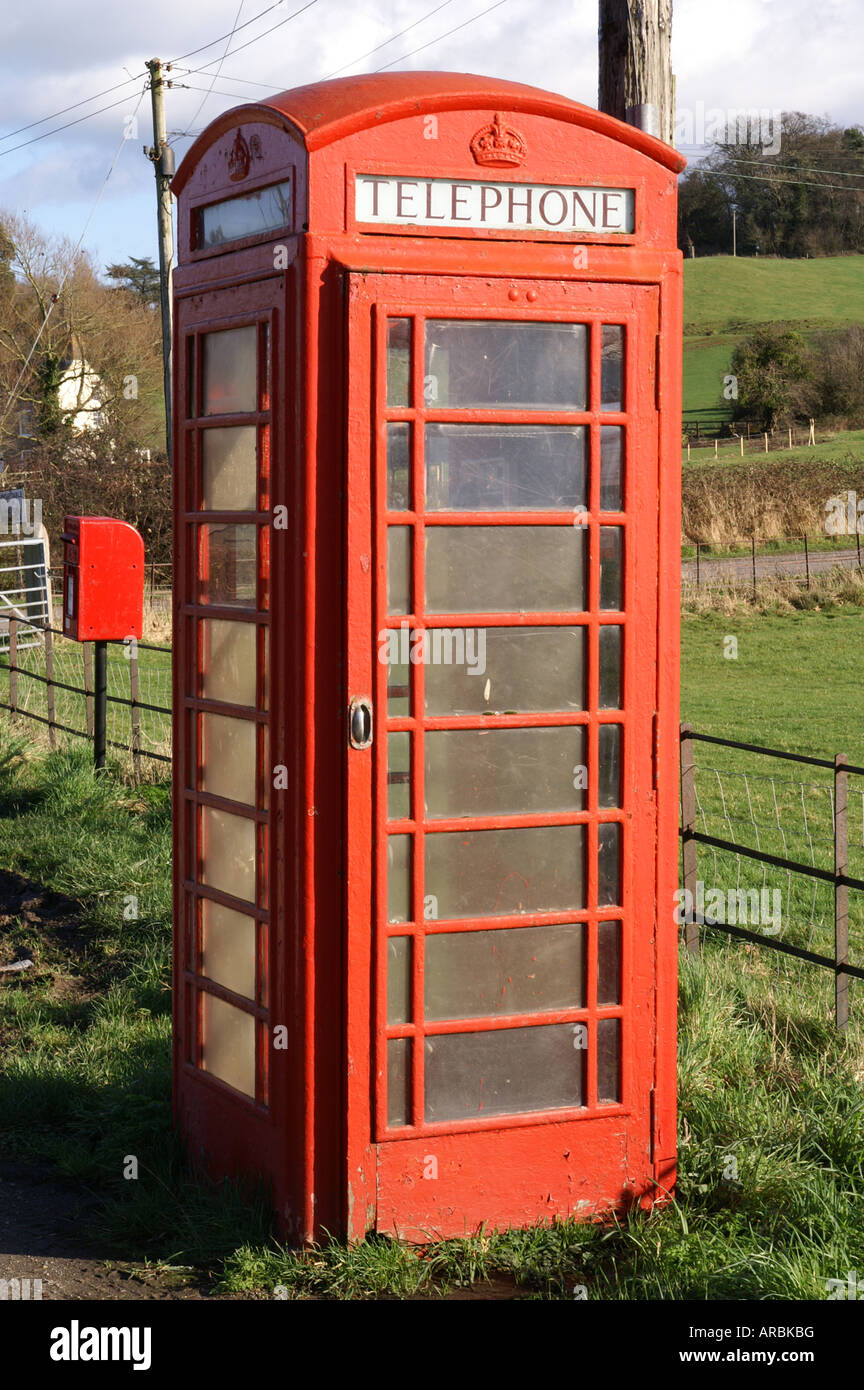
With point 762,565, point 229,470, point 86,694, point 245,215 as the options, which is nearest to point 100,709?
point 86,694

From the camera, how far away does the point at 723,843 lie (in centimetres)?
696

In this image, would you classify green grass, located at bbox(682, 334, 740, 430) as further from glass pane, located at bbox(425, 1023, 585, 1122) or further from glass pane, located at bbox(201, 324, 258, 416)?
glass pane, located at bbox(425, 1023, 585, 1122)

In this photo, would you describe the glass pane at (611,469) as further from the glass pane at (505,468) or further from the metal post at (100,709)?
the metal post at (100,709)

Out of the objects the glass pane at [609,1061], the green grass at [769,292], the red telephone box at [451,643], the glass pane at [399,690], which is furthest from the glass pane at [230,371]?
the green grass at [769,292]

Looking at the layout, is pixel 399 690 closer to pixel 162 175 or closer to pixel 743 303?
pixel 162 175

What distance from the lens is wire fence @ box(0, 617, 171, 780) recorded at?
11.0 metres

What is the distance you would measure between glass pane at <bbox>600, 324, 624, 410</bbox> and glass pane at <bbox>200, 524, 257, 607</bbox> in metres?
1.13

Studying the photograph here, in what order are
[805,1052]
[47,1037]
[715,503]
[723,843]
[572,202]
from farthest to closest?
[715,503]
[723,843]
[47,1037]
[805,1052]
[572,202]

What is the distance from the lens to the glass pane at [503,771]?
13.6 ft

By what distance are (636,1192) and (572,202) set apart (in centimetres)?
297

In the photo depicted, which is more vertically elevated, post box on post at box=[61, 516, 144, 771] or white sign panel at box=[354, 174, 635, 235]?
white sign panel at box=[354, 174, 635, 235]

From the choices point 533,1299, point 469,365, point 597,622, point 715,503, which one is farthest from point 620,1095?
→ point 715,503

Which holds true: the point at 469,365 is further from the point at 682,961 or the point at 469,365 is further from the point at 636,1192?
the point at 682,961

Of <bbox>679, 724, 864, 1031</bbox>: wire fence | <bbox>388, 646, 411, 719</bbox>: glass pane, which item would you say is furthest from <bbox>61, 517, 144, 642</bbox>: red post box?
<bbox>388, 646, 411, 719</bbox>: glass pane
